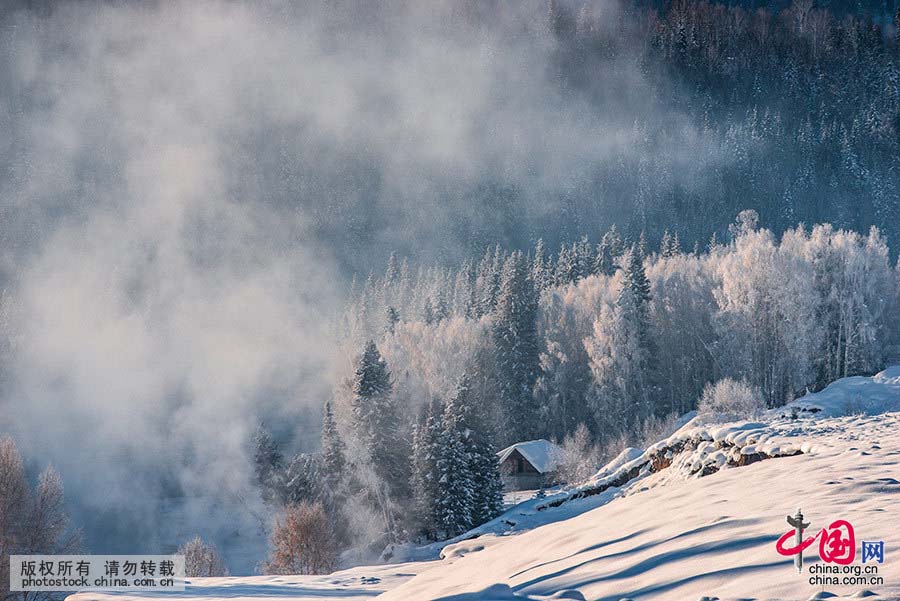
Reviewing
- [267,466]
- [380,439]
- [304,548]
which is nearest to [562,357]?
[380,439]

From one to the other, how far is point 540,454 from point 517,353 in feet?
41.6

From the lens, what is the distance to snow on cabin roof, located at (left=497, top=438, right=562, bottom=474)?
49.5 m

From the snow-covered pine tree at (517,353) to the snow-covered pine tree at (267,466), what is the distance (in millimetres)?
19751

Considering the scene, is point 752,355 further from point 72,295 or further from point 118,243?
point 118,243

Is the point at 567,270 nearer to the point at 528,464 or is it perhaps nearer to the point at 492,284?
the point at 492,284

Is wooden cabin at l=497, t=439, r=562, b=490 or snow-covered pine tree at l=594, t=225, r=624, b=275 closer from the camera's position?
wooden cabin at l=497, t=439, r=562, b=490

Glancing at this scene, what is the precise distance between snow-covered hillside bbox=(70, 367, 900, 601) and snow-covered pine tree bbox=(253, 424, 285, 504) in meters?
44.7

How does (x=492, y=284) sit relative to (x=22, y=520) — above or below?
above

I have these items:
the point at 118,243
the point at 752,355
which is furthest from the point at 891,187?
the point at 118,243

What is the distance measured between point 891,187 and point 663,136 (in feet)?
167

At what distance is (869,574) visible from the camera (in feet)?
21.6

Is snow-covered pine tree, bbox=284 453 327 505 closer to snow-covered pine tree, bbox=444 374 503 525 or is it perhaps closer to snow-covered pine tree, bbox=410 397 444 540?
snow-covered pine tree, bbox=410 397 444 540

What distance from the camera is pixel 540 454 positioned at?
51.4 m

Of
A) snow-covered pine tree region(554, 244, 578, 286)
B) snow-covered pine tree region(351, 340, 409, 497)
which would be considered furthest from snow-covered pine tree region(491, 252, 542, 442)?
snow-covered pine tree region(554, 244, 578, 286)
